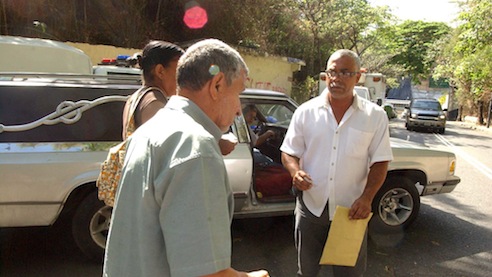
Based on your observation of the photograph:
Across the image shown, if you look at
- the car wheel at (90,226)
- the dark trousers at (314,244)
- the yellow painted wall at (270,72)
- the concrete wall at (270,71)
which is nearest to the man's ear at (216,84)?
the dark trousers at (314,244)

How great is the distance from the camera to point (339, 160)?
233 centimetres

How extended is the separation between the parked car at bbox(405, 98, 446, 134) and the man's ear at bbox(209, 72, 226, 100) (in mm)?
18796

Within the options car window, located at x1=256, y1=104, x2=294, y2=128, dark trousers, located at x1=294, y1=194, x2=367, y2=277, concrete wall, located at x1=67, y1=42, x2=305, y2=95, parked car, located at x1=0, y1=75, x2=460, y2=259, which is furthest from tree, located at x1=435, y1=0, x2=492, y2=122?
dark trousers, located at x1=294, y1=194, x2=367, y2=277

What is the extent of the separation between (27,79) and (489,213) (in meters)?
6.03

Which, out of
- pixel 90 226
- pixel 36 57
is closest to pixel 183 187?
pixel 90 226

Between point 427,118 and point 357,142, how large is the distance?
17.5m

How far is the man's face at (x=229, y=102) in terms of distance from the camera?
1.12 meters

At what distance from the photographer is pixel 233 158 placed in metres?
3.67

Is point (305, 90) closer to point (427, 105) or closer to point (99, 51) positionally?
point (427, 105)

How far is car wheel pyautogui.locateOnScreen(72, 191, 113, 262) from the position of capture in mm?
3299

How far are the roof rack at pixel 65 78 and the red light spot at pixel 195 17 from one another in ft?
25.9

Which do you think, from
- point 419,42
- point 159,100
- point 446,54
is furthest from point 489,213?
point 419,42

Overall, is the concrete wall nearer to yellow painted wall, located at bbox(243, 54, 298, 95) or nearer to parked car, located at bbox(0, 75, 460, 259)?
yellow painted wall, located at bbox(243, 54, 298, 95)

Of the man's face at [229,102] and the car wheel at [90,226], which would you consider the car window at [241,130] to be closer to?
the car wheel at [90,226]
